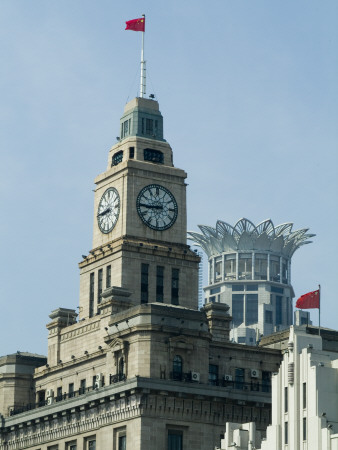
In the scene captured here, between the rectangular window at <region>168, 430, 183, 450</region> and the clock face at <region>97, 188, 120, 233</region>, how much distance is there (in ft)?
115

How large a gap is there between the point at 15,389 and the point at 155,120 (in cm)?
3738

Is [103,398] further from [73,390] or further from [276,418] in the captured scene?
[276,418]

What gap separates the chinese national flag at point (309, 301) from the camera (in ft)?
419

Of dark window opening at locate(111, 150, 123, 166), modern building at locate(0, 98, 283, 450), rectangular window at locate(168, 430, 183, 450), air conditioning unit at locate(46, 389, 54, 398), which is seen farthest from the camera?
dark window opening at locate(111, 150, 123, 166)

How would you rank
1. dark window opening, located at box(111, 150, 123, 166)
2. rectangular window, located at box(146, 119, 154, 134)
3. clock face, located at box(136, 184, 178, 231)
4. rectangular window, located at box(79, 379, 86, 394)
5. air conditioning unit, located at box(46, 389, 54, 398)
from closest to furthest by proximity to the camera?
rectangular window, located at box(79, 379, 86, 394)
air conditioning unit, located at box(46, 389, 54, 398)
clock face, located at box(136, 184, 178, 231)
dark window opening, located at box(111, 150, 123, 166)
rectangular window, located at box(146, 119, 154, 134)

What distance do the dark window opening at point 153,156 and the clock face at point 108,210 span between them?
590 cm

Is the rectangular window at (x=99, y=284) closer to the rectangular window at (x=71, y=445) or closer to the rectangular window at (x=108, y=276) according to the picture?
the rectangular window at (x=108, y=276)

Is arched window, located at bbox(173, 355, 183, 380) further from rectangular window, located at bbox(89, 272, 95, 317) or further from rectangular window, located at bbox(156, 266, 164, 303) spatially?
rectangular window, located at bbox(89, 272, 95, 317)

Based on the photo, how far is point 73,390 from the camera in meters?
147

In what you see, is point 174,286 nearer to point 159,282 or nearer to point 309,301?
point 159,282

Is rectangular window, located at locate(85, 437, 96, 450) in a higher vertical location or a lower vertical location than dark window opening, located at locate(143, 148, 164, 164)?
lower

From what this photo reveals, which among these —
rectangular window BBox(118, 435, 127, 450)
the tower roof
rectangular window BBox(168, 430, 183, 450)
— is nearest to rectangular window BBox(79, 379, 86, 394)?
rectangular window BBox(118, 435, 127, 450)

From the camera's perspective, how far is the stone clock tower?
154 metres

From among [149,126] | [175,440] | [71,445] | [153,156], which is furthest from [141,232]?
[175,440]
